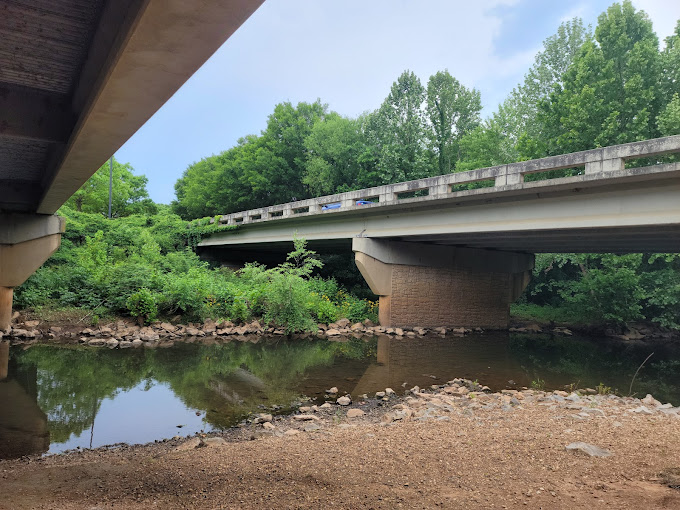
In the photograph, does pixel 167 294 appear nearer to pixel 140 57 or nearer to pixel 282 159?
pixel 140 57

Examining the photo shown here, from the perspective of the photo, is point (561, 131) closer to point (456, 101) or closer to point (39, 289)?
point (456, 101)

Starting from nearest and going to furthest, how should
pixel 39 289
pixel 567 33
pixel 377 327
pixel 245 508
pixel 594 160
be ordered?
Result: pixel 245 508
pixel 594 160
pixel 39 289
pixel 377 327
pixel 567 33

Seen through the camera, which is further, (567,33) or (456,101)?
(456,101)

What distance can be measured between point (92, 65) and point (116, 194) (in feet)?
121

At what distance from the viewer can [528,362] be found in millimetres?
13570

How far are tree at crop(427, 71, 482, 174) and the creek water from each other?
22329 mm

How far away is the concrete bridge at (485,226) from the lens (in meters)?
11.1

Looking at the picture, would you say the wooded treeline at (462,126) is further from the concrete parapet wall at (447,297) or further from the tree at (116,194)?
the concrete parapet wall at (447,297)

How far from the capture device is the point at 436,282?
783 inches

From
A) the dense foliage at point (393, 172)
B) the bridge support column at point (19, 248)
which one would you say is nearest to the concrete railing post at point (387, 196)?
the dense foliage at point (393, 172)

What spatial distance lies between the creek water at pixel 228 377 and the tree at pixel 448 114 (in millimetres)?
22329

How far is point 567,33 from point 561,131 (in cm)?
1143

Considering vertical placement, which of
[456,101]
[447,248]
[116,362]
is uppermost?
[456,101]

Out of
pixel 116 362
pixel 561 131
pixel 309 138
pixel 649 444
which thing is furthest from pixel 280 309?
pixel 309 138
